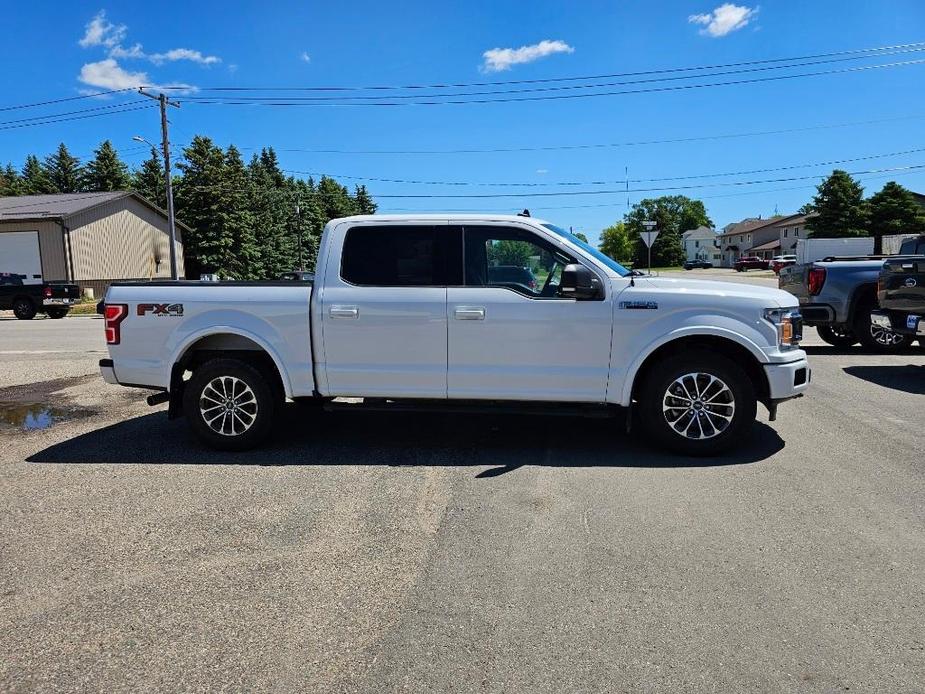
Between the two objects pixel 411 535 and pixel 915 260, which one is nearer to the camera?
pixel 411 535

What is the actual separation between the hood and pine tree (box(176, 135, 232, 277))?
47.8m

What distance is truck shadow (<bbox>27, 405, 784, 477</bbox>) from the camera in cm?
532

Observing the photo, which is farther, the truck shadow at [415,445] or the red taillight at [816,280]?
the red taillight at [816,280]

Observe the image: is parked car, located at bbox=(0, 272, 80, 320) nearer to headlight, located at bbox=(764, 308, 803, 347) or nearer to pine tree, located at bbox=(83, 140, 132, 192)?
headlight, located at bbox=(764, 308, 803, 347)

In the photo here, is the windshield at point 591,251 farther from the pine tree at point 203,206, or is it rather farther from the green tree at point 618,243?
the green tree at point 618,243

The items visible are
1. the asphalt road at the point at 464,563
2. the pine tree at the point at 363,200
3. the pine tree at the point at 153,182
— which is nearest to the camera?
the asphalt road at the point at 464,563

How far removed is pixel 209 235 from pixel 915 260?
47.6 metres

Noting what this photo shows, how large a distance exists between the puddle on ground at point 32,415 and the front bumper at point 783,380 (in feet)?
22.6

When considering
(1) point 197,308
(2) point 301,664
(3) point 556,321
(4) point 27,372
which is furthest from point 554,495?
(4) point 27,372

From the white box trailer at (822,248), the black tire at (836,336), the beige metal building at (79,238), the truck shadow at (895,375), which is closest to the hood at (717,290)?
the truck shadow at (895,375)

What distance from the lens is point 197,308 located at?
18.3ft

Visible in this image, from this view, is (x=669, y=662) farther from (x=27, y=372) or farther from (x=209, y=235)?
(x=209, y=235)

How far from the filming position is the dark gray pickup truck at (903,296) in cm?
848

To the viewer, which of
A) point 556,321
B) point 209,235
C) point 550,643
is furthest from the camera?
point 209,235
